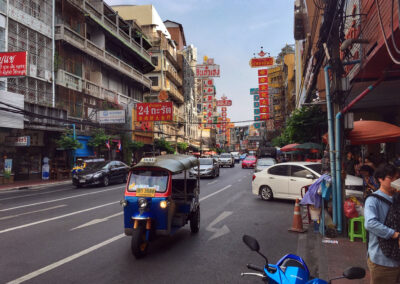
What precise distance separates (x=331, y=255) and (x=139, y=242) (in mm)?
3513

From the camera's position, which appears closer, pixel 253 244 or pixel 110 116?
pixel 253 244

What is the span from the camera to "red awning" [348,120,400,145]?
9.05m

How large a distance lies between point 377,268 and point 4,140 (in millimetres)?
23791

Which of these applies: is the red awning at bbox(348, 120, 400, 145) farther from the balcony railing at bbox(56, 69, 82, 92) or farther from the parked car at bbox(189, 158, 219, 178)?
the balcony railing at bbox(56, 69, 82, 92)

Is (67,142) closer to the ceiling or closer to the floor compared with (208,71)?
closer to the floor

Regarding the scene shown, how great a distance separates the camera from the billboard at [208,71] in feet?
113

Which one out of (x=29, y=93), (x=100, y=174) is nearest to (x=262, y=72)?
(x=100, y=174)

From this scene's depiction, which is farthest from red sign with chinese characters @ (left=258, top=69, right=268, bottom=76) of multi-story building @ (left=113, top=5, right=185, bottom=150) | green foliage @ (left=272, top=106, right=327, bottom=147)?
green foliage @ (left=272, top=106, right=327, bottom=147)

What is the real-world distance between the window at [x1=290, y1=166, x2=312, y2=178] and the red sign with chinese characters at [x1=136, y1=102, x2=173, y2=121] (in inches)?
769

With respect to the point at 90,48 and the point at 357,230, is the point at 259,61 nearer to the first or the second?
the point at 90,48

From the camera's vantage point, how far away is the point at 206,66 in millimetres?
34844

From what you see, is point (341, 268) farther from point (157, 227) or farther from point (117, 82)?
point (117, 82)

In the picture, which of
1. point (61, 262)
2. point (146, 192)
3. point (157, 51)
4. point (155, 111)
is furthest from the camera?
point (157, 51)

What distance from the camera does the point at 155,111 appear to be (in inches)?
1271
